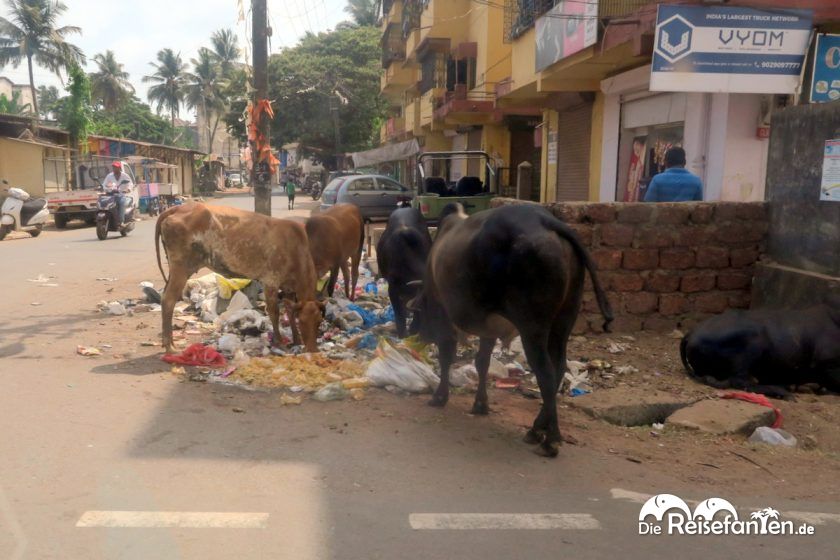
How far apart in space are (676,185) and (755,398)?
293 cm

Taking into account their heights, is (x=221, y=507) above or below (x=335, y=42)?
below

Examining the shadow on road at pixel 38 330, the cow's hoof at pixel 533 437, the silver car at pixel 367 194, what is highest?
the silver car at pixel 367 194

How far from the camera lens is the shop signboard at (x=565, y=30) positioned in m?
10.8

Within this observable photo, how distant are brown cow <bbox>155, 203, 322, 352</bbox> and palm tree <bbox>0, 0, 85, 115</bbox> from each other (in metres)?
38.7

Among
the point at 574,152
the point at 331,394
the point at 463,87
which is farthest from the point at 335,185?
the point at 331,394

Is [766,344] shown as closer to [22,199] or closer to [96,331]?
[96,331]

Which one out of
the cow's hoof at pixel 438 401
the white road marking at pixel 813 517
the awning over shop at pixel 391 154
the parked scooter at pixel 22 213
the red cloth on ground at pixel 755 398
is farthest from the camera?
the awning over shop at pixel 391 154

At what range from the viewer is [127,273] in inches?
462

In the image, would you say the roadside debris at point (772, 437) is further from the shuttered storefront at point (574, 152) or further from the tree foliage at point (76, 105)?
the tree foliage at point (76, 105)

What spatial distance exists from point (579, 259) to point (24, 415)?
3703mm

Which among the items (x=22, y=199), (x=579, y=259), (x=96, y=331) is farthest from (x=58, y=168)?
(x=579, y=259)

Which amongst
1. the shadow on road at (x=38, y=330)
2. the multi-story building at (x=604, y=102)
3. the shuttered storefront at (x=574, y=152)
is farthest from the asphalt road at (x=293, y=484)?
the shuttered storefront at (x=574, y=152)

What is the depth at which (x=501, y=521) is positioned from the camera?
343 centimetres

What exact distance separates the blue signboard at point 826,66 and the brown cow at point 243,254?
630cm
